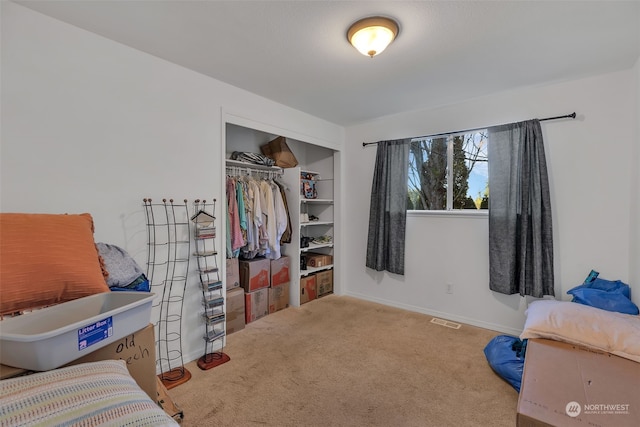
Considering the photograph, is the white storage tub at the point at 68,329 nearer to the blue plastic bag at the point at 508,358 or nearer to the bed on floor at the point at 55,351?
the bed on floor at the point at 55,351

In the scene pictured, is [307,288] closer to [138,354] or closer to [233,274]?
[233,274]

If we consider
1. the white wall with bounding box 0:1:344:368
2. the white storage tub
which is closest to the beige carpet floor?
the white wall with bounding box 0:1:344:368

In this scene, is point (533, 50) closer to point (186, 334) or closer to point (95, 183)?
point (95, 183)

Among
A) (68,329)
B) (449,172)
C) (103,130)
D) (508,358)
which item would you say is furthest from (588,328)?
(103,130)

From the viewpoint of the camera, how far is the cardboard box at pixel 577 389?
112 cm

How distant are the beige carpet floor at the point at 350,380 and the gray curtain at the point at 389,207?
0.79 metres

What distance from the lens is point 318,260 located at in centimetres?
402

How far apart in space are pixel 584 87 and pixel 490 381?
2.58m

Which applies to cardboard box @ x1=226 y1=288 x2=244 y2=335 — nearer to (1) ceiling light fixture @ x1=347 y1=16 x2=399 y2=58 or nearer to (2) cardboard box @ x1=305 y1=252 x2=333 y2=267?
(2) cardboard box @ x1=305 y1=252 x2=333 y2=267

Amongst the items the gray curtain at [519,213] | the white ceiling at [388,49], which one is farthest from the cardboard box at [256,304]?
the gray curtain at [519,213]

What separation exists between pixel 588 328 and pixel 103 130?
3.38 meters

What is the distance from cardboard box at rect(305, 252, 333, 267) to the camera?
13.1ft

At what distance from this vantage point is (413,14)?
170cm

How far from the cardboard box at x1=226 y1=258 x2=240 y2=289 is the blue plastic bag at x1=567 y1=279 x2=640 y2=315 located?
121 inches
